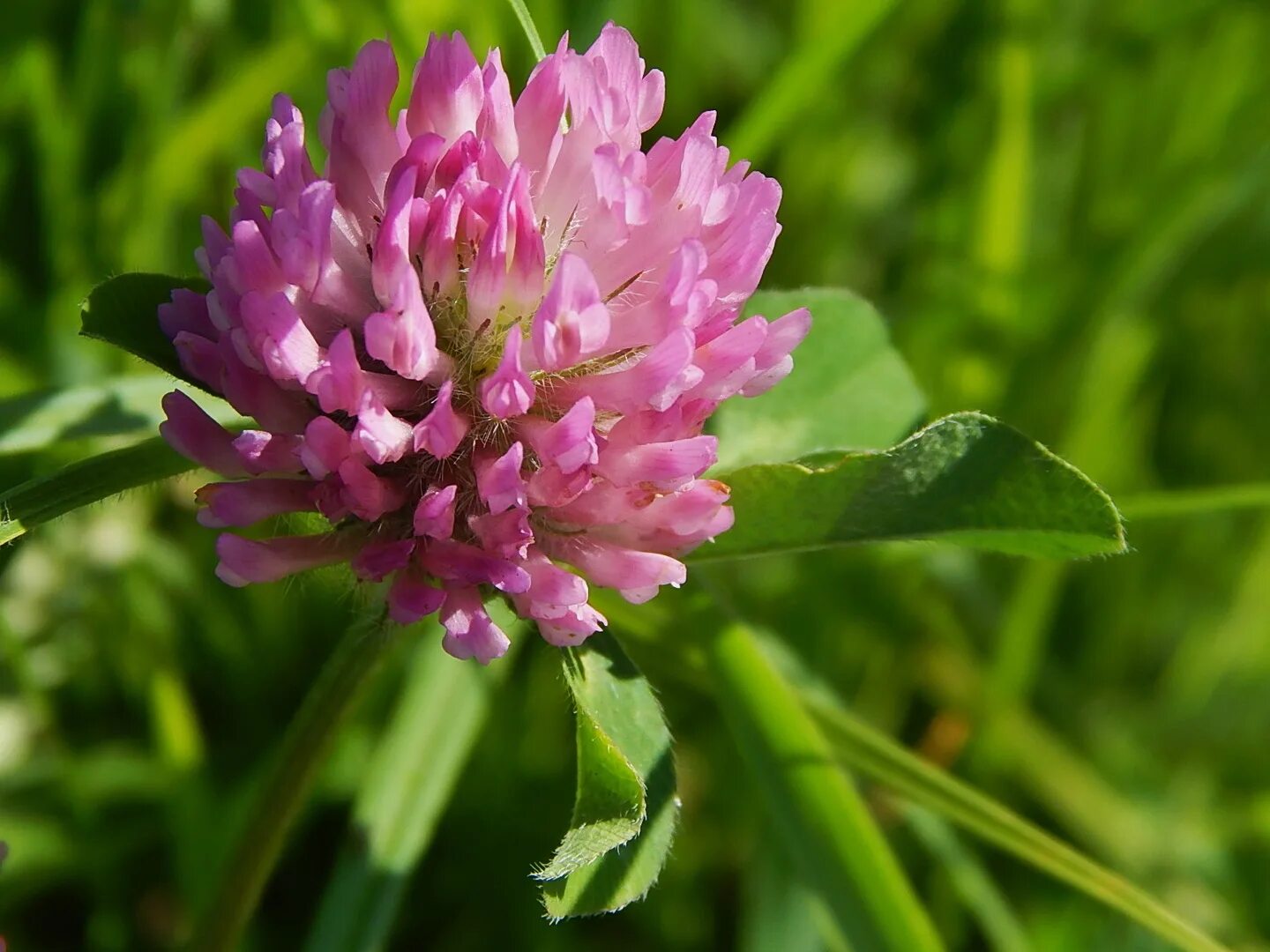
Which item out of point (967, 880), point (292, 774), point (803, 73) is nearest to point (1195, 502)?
point (967, 880)

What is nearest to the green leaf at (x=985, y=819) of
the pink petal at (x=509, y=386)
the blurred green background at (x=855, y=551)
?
the blurred green background at (x=855, y=551)

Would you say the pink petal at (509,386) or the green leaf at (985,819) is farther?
the green leaf at (985,819)

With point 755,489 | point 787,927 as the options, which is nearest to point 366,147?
point 755,489

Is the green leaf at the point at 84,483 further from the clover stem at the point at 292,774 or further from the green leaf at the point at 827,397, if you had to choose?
the green leaf at the point at 827,397

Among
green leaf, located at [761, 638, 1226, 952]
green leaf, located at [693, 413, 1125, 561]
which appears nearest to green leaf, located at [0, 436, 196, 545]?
green leaf, located at [693, 413, 1125, 561]

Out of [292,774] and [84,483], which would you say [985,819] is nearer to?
[292,774]

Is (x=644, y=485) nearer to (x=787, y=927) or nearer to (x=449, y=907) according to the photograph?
(x=787, y=927)

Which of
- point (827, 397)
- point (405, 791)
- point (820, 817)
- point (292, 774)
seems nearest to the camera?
point (292, 774)
